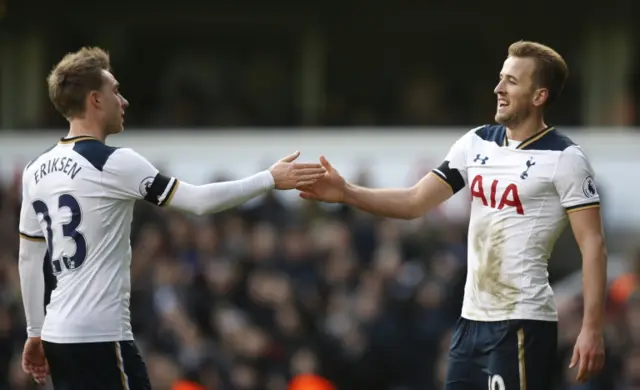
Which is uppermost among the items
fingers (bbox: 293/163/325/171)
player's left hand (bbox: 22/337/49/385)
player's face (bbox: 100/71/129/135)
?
player's face (bbox: 100/71/129/135)

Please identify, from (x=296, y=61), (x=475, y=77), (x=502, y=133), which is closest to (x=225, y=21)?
(x=296, y=61)

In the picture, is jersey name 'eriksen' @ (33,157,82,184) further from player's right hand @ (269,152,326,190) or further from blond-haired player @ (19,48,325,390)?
player's right hand @ (269,152,326,190)

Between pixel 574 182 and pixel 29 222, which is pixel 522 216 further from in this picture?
pixel 29 222

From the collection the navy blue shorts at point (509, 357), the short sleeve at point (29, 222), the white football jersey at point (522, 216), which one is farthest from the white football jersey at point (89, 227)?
the navy blue shorts at point (509, 357)

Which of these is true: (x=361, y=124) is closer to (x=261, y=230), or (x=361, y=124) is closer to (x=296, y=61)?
(x=296, y=61)

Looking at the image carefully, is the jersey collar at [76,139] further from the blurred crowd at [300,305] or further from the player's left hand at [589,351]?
Result: the blurred crowd at [300,305]

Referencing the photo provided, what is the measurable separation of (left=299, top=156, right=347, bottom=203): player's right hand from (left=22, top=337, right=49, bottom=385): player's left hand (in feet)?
5.65

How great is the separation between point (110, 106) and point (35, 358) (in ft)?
4.75

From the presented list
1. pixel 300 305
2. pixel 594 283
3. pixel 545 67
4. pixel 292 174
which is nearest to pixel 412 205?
pixel 292 174

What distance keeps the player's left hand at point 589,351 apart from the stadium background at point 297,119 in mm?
6381

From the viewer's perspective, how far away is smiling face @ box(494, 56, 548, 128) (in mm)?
7109

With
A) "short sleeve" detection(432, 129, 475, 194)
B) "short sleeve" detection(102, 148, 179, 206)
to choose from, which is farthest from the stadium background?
"short sleeve" detection(102, 148, 179, 206)

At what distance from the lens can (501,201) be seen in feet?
23.2

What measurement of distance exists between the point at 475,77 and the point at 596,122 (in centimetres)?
179
